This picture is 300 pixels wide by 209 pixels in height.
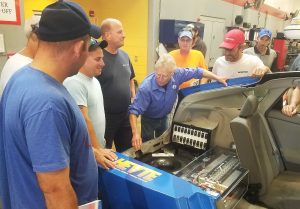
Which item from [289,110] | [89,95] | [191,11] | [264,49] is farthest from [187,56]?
[191,11]

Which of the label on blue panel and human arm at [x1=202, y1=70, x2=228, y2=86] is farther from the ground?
human arm at [x1=202, y1=70, x2=228, y2=86]

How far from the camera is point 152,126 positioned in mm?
2697

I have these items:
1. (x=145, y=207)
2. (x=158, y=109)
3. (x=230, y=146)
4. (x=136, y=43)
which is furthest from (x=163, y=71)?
(x=136, y=43)

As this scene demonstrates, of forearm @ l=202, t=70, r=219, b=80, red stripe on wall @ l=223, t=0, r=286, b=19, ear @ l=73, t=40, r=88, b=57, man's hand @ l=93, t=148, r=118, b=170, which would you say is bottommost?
man's hand @ l=93, t=148, r=118, b=170

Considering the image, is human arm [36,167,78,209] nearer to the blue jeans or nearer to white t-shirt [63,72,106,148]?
white t-shirt [63,72,106,148]

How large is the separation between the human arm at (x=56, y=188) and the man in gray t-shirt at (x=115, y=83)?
5.34 ft

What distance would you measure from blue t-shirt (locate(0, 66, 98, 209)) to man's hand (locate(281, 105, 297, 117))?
1.70 m

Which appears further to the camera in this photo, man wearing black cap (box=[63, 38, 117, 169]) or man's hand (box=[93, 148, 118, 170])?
man wearing black cap (box=[63, 38, 117, 169])

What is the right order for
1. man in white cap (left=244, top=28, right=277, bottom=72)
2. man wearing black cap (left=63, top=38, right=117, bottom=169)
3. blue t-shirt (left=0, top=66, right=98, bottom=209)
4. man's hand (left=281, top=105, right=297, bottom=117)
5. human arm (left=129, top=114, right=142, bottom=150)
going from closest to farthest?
blue t-shirt (left=0, top=66, right=98, bottom=209) → man wearing black cap (left=63, top=38, right=117, bottom=169) → human arm (left=129, top=114, right=142, bottom=150) → man's hand (left=281, top=105, right=297, bottom=117) → man in white cap (left=244, top=28, right=277, bottom=72)

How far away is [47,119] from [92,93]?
920mm

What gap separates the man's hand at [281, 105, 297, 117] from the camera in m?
2.22

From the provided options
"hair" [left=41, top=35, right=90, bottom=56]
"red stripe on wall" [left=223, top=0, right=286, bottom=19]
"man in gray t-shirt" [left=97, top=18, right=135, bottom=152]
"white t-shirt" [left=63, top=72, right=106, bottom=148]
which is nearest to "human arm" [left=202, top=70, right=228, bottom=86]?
"man in gray t-shirt" [left=97, top=18, right=135, bottom=152]

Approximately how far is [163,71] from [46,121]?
1.54 meters

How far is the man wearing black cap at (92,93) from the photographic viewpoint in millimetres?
1650
